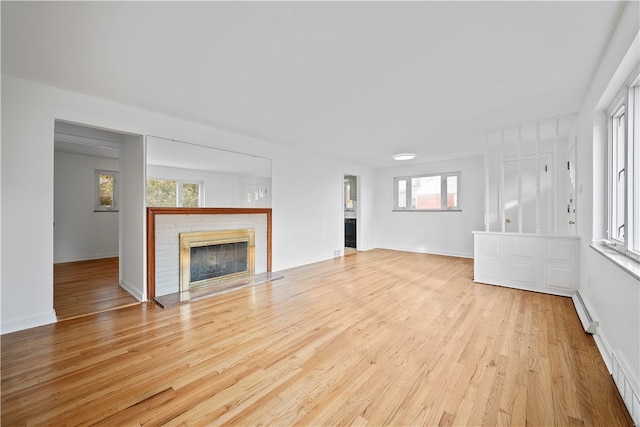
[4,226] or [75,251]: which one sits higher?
[4,226]

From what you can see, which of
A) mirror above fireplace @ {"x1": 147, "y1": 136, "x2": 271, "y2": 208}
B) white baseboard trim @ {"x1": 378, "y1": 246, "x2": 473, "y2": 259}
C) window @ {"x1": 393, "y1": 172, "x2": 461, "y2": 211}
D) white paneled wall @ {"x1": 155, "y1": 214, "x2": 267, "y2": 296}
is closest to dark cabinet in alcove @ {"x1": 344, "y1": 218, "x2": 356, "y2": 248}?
white baseboard trim @ {"x1": 378, "y1": 246, "x2": 473, "y2": 259}

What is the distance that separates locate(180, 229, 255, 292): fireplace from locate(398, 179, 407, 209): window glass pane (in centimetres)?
462

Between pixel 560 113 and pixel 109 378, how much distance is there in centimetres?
560

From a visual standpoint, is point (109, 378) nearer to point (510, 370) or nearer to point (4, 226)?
point (4, 226)

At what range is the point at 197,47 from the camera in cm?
205

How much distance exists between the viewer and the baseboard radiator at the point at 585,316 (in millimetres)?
2371

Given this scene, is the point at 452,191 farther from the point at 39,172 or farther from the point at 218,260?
the point at 39,172

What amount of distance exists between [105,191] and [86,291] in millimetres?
3690

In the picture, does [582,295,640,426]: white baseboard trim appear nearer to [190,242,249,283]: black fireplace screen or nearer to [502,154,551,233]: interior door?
[502,154,551,233]: interior door

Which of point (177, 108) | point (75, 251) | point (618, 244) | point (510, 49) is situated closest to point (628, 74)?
point (510, 49)

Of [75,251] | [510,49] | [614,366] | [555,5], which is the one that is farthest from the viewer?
[75,251]

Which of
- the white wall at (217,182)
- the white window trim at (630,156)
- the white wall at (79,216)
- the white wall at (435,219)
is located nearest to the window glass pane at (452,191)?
the white wall at (435,219)

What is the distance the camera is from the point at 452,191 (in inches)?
258

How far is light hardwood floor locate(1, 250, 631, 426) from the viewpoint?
148cm
